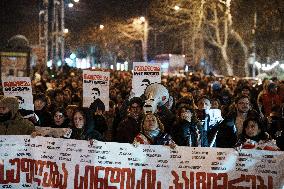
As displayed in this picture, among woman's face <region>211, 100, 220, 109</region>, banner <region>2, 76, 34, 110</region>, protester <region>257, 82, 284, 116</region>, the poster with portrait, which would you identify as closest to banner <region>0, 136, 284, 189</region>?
banner <region>2, 76, 34, 110</region>

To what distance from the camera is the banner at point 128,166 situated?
618 centimetres

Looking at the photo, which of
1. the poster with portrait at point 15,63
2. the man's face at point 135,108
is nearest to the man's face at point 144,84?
the man's face at point 135,108

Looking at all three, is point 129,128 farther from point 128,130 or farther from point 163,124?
point 163,124

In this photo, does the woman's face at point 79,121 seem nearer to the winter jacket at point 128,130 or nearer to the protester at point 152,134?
the protester at point 152,134

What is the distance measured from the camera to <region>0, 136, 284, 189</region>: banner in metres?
6.18

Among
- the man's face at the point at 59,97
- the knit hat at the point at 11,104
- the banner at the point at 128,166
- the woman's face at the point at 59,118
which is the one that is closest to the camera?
the banner at the point at 128,166


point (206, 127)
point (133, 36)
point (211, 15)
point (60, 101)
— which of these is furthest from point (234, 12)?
point (206, 127)

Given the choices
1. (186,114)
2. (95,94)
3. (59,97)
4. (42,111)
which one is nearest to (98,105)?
(95,94)

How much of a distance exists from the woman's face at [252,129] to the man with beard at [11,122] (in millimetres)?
2767

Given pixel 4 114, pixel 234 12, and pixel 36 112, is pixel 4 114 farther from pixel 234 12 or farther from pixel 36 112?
pixel 234 12

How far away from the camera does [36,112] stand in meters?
9.05

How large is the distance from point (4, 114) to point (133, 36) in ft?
153

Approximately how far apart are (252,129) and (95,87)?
159 inches

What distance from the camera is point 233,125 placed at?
25.0 feet
